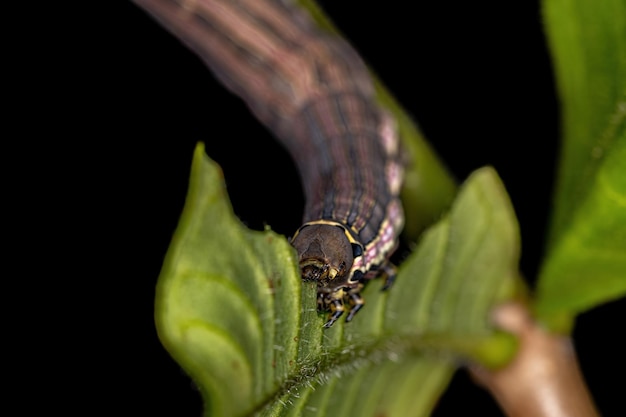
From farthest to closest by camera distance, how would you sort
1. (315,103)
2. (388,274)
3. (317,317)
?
(315,103), (388,274), (317,317)

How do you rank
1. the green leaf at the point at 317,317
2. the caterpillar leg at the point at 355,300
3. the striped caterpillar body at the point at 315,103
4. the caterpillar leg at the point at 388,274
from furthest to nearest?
the striped caterpillar body at the point at 315,103
the caterpillar leg at the point at 388,274
the caterpillar leg at the point at 355,300
the green leaf at the point at 317,317

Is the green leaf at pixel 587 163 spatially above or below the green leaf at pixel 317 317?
above

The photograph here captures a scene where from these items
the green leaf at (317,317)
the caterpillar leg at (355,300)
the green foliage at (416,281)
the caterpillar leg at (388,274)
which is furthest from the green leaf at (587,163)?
the caterpillar leg at (355,300)

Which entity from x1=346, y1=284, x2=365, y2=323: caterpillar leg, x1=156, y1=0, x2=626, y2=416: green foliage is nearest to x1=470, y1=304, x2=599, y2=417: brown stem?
x1=156, y1=0, x2=626, y2=416: green foliage

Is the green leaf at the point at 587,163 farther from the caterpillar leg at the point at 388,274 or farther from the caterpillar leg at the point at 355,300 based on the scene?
the caterpillar leg at the point at 355,300

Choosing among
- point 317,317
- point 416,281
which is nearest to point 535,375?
point 416,281

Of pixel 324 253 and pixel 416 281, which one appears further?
pixel 416 281

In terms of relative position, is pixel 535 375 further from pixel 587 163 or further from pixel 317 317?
pixel 317 317
